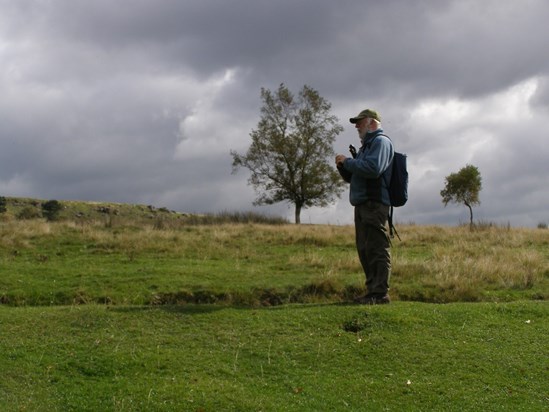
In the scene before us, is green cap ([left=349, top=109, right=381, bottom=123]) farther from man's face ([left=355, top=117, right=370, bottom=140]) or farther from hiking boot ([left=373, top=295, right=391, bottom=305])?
hiking boot ([left=373, top=295, right=391, bottom=305])

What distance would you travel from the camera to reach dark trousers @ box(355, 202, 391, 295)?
11.0 metres

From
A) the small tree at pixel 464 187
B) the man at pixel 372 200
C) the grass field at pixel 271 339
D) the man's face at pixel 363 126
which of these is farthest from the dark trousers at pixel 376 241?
the small tree at pixel 464 187

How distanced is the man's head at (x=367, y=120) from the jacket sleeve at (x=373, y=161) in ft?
1.04

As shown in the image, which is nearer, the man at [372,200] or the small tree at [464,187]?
the man at [372,200]

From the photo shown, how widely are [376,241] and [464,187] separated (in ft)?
152

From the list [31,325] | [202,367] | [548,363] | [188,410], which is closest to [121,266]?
[31,325]

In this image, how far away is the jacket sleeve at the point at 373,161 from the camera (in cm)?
1075

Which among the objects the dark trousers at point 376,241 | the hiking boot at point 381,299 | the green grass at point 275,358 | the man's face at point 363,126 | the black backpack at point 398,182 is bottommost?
the green grass at point 275,358

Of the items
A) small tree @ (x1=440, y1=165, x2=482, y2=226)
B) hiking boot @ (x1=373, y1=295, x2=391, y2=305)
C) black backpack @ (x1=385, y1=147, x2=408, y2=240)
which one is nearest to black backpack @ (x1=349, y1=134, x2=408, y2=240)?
black backpack @ (x1=385, y1=147, x2=408, y2=240)

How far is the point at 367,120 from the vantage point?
36.9 feet

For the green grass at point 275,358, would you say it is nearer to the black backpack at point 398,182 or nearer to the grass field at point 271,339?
the grass field at point 271,339

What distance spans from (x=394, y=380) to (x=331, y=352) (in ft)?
3.39

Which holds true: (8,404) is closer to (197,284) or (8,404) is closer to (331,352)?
(331,352)

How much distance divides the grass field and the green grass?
24mm
